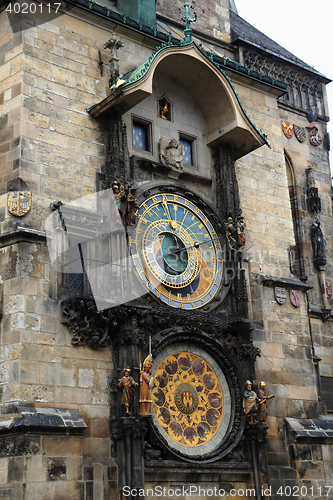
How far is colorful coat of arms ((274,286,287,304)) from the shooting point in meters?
15.2

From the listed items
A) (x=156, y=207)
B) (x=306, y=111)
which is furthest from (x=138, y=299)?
(x=306, y=111)

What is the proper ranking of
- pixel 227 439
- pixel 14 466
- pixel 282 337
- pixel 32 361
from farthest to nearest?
pixel 282 337 → pixel 227 439 → pixel 32 361 → pixel 14 466

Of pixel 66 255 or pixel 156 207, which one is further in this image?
pixel 156 207

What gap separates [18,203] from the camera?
39.3 ft

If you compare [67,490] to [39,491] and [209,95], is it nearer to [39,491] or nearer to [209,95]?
[39,491]

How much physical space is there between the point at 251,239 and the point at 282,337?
7.17 ft

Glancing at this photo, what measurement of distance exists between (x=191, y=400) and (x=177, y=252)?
279cm

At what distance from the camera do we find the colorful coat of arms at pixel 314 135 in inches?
827

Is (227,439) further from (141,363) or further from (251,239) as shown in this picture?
(251,239)

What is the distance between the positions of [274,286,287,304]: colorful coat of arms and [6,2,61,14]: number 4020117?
7161 millimetres

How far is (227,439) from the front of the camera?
13.1 metres

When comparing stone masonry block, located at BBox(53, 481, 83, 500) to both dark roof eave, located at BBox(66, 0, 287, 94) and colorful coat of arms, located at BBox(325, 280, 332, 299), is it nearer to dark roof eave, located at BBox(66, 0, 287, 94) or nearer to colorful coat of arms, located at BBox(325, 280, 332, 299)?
dark roof eave, located at BBox(66, 0, 287, 94)

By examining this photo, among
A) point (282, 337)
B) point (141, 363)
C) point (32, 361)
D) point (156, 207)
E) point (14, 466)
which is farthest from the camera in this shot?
point (282, 337)

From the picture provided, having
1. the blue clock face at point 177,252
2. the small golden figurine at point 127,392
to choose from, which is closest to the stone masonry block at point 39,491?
the small golden figurine at point 127,392
